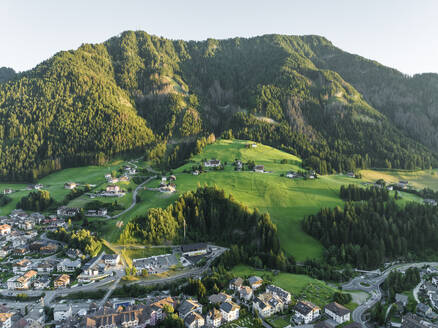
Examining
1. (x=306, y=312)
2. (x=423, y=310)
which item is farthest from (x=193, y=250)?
(x=423, y=310)

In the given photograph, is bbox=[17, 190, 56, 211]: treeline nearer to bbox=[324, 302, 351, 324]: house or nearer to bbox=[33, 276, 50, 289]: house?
bbox=[33, 276, 50, 289]: house

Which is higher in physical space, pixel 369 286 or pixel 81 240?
pixel 81 240

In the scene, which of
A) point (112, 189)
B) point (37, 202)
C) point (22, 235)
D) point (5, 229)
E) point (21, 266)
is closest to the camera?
point (21, 266)

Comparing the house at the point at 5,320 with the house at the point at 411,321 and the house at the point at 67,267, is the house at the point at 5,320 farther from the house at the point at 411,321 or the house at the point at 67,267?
the house at the point at 411,321

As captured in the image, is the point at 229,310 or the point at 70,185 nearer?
the point at 229,310

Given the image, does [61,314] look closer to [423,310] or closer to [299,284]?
[299,284]

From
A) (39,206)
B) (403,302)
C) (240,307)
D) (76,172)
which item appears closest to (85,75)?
(76,172)

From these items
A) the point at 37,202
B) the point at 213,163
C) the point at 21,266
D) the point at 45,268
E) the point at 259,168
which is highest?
the point at 213,163

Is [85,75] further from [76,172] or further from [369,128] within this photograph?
[369,128]
